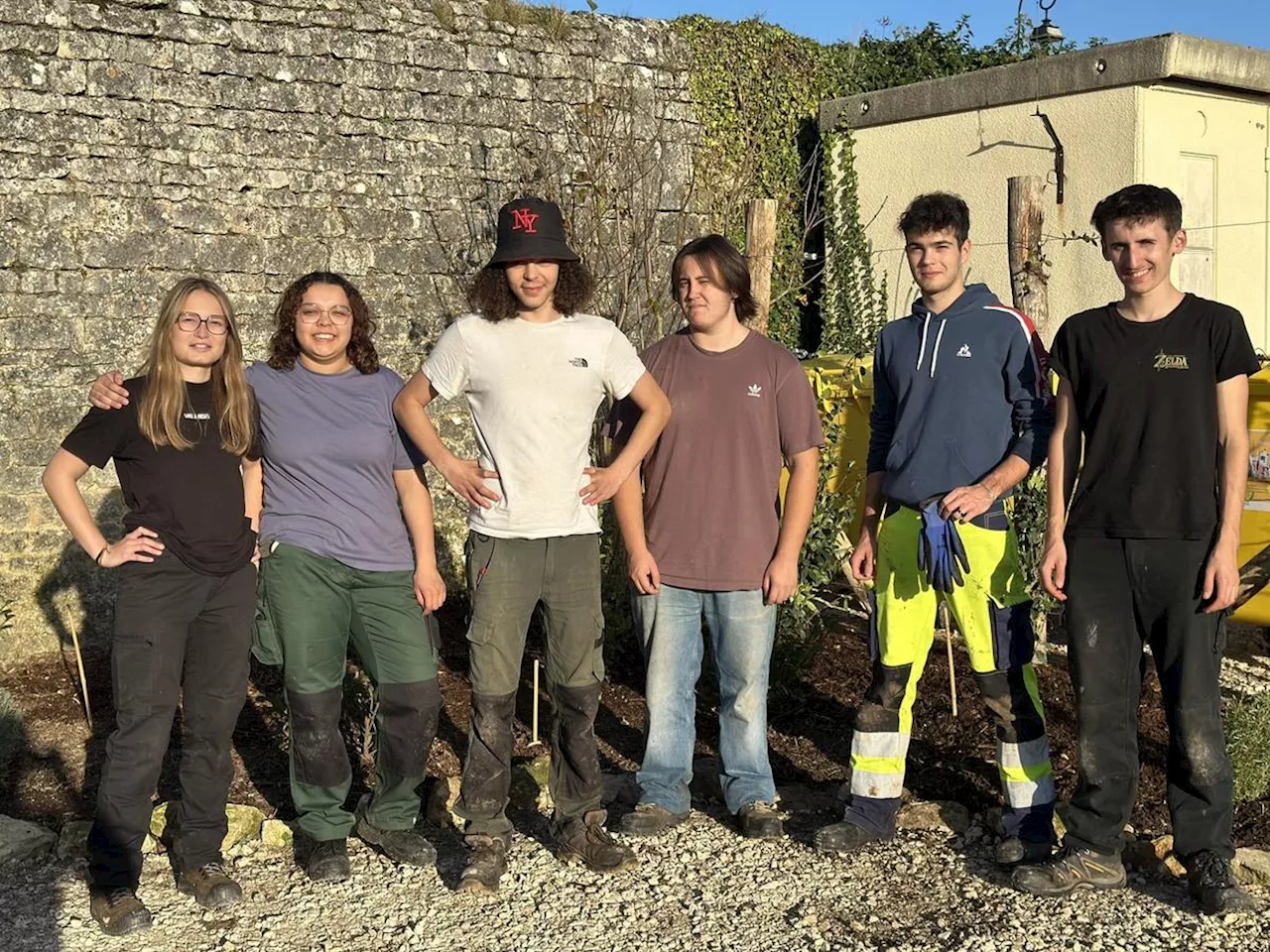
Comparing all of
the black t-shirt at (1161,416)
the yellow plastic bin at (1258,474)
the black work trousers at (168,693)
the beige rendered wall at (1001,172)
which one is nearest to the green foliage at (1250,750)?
the black t-shirt at (1161,416)

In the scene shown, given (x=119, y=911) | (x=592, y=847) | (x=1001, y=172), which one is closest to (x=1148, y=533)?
(x=592, y=847)

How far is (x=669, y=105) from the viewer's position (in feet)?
28.7

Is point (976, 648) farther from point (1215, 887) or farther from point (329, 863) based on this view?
point (329, 863)

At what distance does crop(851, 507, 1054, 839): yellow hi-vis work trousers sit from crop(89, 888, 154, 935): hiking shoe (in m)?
2.17

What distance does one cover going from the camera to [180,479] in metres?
3.86

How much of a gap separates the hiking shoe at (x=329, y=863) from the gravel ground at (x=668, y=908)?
35mm

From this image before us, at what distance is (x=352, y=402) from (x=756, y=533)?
131 cm

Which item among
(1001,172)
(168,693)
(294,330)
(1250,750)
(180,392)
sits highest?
(1001,172)

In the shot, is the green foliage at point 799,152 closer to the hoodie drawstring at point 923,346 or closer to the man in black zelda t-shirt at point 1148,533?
the hoodie drawstring at point 923,346

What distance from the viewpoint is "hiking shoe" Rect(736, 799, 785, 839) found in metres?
4.32

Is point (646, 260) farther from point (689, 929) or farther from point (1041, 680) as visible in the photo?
point (689, 929)

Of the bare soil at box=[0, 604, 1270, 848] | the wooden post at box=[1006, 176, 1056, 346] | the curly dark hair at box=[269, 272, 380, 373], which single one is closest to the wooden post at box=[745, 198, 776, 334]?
the wooden post at box=[1006, 176, 1056, 346]

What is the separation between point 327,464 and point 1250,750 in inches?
125

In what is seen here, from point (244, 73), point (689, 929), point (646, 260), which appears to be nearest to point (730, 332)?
point (689, 929)
